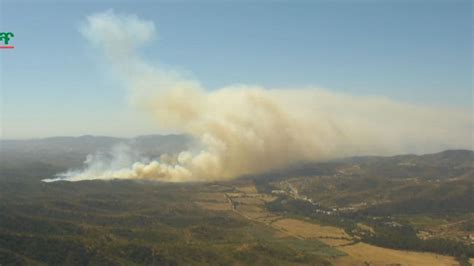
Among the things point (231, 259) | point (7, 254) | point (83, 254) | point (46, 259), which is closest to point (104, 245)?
point (83, 254)

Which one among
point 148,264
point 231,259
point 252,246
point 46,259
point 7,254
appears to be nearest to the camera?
point 7,254

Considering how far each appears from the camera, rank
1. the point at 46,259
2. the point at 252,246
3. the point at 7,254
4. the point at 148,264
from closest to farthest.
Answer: the point at 7,254, the point at 46,259, the point at 148,264, the point at 252,246

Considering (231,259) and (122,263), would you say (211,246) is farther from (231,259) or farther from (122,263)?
(122,263)

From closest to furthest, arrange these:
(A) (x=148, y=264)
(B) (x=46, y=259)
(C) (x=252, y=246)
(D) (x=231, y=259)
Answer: (B) (x=46, y=259), (A) (x=148, y=264), (D) (x=231, y=259), (C) (x=252, y=246)

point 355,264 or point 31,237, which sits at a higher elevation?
point 31,237

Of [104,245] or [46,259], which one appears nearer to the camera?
[46,259]

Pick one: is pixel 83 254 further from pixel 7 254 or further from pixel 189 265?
pixel 189 265

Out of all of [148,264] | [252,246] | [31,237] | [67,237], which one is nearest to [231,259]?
[252,246]

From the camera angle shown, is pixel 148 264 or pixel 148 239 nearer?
pixel 148 264

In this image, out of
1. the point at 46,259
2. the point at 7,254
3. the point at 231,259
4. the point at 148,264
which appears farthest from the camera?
the point at 231,259
